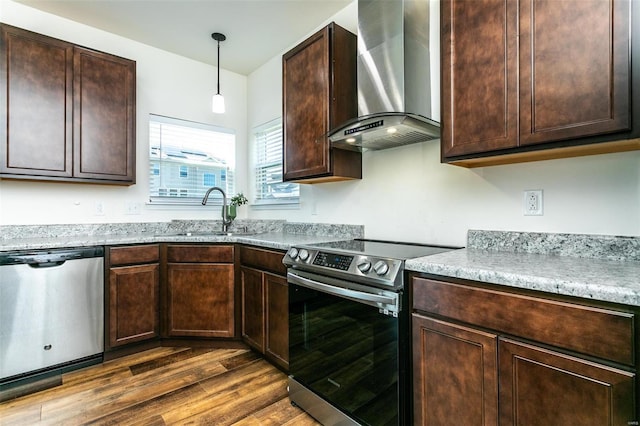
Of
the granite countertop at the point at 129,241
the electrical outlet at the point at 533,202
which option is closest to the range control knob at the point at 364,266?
the granite countertop at the point at 129,241

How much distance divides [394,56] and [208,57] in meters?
2.33

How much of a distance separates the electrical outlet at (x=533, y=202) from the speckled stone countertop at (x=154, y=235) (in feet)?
3.73

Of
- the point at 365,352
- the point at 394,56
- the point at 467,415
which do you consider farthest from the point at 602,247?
the point at 394,56

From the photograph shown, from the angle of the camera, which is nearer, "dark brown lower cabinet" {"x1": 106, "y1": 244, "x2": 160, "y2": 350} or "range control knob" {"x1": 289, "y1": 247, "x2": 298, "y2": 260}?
"range control knob" {"x1": 289, "y1": 247, "x2": 298, "y2": 260}

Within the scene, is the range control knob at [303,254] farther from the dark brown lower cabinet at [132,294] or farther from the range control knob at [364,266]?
the dark brown lower cabinet at [132,294]

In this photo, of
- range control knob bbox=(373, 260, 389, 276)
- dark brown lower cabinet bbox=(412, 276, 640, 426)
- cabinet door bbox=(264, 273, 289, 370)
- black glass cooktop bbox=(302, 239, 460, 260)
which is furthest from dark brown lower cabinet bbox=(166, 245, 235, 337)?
dark brown lower cabinet bbox=(412, 276, 640, 426)

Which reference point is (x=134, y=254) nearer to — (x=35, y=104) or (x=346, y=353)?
(x=35, y=104)

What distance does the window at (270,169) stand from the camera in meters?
3.28

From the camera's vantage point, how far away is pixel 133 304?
96.9 inches

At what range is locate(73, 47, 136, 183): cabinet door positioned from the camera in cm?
251

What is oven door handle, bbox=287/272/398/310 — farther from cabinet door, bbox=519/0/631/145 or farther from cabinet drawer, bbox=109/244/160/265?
cabinet drawer, bbox=109/244/160/265

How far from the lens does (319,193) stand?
2.87 metres

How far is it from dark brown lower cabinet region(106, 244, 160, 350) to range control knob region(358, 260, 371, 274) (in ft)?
6.23

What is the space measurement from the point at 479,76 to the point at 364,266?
1037 mm
